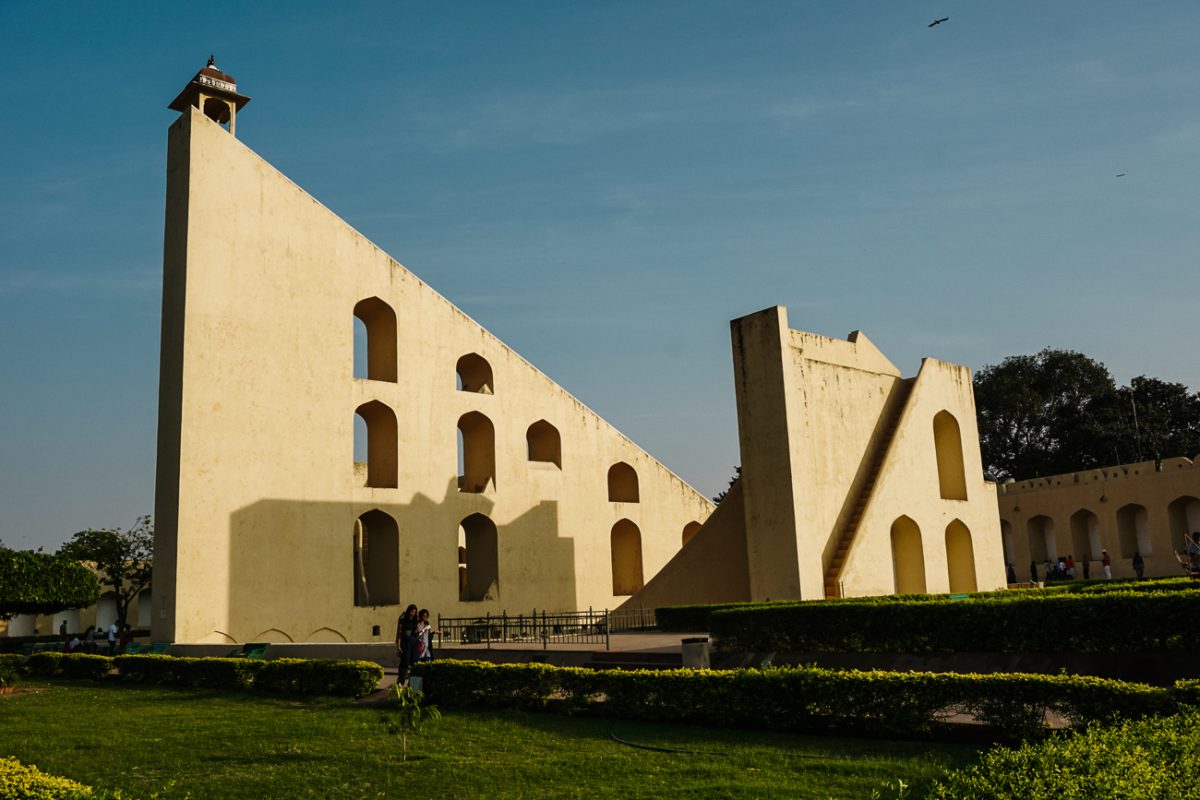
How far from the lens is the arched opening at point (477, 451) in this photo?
2281 centimetres

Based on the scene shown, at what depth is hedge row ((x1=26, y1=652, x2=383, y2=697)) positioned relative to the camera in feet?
38.2

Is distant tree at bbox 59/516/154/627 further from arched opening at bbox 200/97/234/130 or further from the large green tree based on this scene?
the large green tree

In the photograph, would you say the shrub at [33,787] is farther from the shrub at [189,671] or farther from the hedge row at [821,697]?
the shrub at [189,671]

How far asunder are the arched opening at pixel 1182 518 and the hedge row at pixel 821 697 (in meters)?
28.2

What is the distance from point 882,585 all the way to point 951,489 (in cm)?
533

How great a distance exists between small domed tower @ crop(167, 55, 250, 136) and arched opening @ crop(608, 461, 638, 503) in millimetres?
12499

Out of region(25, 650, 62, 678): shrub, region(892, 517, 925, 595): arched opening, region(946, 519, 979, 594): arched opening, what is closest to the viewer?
region(25, 650, 62, 678): shrub

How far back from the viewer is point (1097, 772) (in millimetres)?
4336

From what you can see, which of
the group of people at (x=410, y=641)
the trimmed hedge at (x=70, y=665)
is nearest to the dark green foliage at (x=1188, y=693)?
the group of people at (x=410, y=641)

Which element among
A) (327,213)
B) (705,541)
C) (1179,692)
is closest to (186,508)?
(327,213)

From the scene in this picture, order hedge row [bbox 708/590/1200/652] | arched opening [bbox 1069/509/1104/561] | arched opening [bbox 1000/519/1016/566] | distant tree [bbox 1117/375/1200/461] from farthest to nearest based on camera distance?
distant tree [bbox 1117/375/1200/461] → arched opening [bbox 1000/519/1016/566] → arched opening [bbox 1069/509/1104/561] → hedge row [bbox 708/590/1200/652]

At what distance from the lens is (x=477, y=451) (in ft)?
76.5

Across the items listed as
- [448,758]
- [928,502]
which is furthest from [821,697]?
[928,502]

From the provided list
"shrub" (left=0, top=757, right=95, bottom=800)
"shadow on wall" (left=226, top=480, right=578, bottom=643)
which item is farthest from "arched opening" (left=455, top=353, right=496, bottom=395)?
"shrub" (left=0, top=757, right=95, bottom=800)
